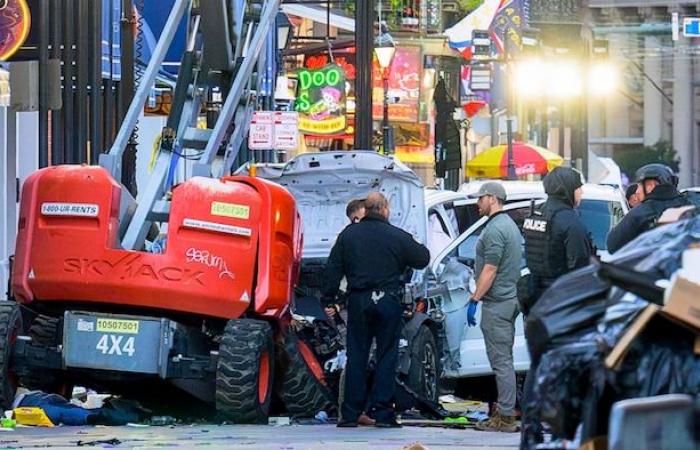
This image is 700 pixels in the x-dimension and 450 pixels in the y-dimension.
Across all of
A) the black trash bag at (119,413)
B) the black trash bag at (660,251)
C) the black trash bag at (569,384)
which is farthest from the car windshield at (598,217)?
the black trash bag at (569,384)

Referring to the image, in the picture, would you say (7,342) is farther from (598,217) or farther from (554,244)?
(598,217)

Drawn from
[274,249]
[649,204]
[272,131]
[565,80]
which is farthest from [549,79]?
[649,204]

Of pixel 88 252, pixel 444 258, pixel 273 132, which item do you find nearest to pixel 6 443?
→ pixel 88 252

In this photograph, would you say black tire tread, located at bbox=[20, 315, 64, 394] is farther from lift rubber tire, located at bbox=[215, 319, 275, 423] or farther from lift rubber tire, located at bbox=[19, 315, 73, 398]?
lift rubber tire, located at bbox=[215, 319, 275, 423]

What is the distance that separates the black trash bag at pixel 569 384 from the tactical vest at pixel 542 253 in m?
4.74

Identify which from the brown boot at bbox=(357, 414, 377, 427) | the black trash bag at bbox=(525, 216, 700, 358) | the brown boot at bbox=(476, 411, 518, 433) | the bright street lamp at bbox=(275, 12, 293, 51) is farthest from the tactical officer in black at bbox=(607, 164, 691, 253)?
the bright street lamp at bbox=(275, 12, 293, 51)

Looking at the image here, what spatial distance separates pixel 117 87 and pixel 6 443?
535 inches

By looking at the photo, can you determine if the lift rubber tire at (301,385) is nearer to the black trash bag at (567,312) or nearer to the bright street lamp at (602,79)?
the black trash bag at (567,312)

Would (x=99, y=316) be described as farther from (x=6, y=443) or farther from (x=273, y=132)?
(x=273, y=132)

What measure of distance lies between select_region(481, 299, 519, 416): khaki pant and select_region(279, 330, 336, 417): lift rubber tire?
4.95ft

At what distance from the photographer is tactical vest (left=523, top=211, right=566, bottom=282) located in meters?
12.3

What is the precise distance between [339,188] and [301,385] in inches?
108

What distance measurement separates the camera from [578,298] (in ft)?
25.0

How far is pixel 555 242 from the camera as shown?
12367mm
